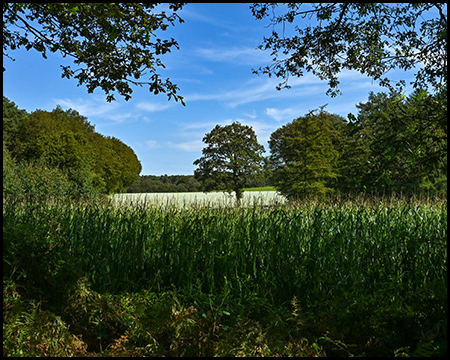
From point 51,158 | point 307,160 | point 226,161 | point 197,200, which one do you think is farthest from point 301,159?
point 51,158

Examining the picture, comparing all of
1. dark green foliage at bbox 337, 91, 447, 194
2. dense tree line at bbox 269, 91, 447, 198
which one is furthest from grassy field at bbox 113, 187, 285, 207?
dark green foliage at bbox 337, 91, 447, 194

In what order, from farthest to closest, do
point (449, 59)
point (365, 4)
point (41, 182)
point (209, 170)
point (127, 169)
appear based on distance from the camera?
point (127, 169)
point (209, 170)
point (41, 182)
point (365, 4)
point (449, 59)

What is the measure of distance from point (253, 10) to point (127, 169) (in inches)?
1222

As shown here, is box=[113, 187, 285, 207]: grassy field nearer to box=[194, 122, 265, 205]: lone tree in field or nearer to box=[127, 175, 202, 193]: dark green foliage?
box=[194, 122, 265, 205]: lone tree in field

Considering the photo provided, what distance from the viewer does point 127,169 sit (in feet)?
114

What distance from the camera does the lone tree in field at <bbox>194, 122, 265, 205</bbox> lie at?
73.3ft

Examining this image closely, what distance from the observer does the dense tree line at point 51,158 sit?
15.5 metres

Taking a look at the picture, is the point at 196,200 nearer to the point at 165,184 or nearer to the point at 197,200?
the point at 197,200

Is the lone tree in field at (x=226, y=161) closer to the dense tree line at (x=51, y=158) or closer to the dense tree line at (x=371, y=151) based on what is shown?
the dense tree line at (x=371, y=151)

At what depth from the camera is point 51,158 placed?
1972cm

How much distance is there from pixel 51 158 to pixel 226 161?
953 centimetres

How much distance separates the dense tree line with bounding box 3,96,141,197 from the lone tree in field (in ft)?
20.3

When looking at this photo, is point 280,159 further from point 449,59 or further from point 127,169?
point 449,59

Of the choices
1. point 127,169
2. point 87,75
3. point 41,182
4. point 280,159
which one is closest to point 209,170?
point 280,159
